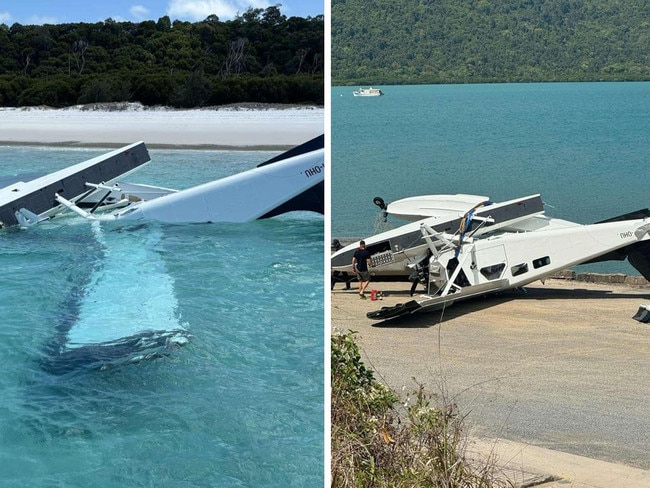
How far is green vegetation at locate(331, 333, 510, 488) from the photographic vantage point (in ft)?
7.88

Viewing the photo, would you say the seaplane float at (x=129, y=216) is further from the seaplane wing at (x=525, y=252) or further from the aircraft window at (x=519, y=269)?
the aircraft window at (x=519, y=269)

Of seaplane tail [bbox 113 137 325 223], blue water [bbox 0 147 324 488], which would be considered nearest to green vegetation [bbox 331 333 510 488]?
blue water [bbox 0 147 324 488]

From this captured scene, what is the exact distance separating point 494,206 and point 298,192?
4805mm

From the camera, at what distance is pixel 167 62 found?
2.59 m

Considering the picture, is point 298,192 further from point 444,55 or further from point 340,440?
point 444,55

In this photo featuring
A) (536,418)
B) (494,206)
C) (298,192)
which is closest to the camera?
(298,192)

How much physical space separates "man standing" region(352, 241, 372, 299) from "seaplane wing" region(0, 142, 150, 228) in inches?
156

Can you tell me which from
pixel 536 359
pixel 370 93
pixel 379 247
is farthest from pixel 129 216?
pixel 370 93

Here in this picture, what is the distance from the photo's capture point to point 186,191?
3.17 m

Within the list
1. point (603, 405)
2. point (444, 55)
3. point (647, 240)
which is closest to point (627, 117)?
point (444, 55)

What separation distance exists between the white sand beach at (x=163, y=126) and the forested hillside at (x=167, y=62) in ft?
0.10

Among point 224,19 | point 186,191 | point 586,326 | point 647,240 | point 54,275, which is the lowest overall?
point 586,326

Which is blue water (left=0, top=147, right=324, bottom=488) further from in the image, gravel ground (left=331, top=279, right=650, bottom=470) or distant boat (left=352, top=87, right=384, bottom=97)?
distant boat (left=352, top=87, right=384, bottom=97)

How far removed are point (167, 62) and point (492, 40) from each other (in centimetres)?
1756
